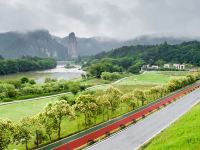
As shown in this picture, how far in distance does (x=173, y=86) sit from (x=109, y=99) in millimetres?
25683

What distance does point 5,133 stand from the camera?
22.2 meters

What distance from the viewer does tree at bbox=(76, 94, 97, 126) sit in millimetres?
31781

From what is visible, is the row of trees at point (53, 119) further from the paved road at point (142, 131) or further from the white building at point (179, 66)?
the white building at point (179, 66)

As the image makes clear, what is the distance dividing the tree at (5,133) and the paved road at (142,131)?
231 inches

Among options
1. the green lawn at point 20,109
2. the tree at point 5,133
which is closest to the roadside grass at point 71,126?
the tree at point 5,133

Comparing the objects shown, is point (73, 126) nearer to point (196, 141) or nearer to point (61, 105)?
point (61, 105)

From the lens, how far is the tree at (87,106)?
3178 centimetres

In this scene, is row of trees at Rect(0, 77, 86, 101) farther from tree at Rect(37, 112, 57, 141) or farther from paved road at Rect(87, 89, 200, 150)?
tree at Rect(37, 112, 57, 141)

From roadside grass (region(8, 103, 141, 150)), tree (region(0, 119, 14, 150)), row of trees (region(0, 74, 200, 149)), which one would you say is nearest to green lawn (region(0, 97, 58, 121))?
roadside grass (region(8, 103, 141, 150))

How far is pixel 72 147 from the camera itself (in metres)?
24.6

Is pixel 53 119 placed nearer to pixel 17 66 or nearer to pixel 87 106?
pixel 87 106

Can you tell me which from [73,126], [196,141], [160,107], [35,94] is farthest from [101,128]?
[35,94]

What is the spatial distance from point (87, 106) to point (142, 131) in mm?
5957

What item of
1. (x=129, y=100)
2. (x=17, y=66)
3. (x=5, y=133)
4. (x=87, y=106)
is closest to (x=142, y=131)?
(x=87, y=106)
